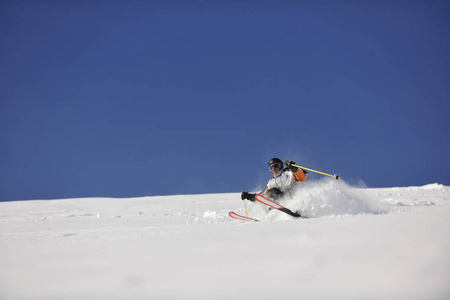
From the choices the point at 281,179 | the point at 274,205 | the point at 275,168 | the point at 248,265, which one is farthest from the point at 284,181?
the point at 248,265

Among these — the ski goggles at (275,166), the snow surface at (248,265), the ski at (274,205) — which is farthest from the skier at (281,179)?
the snow surface at (248,265)

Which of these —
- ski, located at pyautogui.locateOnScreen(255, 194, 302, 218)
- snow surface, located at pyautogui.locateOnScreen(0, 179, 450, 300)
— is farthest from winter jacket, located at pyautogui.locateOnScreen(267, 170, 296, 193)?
snow surface, located at pyautogui.locateOnScreen(0, 179, 450, 300)

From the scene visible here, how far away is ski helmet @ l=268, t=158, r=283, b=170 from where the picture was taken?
6883 mm

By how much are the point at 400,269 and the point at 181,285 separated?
1.54 meters

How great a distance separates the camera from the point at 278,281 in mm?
2160

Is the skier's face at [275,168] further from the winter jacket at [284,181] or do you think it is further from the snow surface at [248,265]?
the snow surface at [248,265]

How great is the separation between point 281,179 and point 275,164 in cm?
35

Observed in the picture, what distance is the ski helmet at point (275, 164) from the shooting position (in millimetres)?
6883

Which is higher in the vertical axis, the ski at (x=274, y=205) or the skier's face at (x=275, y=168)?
the skier's face at (x=275, y=168)

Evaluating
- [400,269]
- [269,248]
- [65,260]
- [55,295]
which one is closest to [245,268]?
[269,248]

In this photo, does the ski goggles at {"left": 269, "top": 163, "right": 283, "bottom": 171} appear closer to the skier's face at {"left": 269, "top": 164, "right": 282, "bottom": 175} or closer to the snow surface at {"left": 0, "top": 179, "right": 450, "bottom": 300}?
the skier's face at {"left": 269, "top": 164, "right": 282, "bottom": 175}

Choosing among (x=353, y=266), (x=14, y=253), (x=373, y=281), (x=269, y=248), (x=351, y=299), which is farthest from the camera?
(x=14, y=253)

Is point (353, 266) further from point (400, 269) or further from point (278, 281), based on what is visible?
point (278, 281)

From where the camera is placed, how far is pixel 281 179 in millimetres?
6805
